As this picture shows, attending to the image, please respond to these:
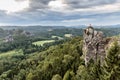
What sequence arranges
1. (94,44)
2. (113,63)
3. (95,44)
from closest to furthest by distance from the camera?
(113,63), (95,44), (94,44)

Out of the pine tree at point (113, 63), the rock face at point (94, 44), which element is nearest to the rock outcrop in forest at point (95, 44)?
the rock face at point (94, 44)

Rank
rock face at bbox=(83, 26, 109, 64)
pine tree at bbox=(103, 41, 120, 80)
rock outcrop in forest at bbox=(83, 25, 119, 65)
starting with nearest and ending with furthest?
pine tree at bbox=(103, 41, 120, 80), rock outcrop in forest at bbox=(83, 25, 119, 65), rock face at bbox=(83, 26, 109, 64)

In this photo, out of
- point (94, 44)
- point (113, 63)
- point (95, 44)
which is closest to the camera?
point (113, 63)

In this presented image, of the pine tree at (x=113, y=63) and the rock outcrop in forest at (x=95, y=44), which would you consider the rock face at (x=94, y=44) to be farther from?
the pine tree at (x=113, y=63)

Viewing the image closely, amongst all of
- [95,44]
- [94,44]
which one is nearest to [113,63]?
[95,44]

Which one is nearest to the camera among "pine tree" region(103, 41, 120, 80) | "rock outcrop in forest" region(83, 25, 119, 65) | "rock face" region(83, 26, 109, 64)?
"pine tree" region(103, 41, 120, 80)

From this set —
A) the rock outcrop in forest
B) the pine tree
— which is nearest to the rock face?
the rock outcrop in forest

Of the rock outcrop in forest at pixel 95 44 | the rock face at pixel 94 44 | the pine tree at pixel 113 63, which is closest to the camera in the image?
the pine tree at pixel 113 63

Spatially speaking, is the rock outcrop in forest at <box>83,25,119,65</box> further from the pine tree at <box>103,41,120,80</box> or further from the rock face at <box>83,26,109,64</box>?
the pine tree at <box>103,41,120,80</box>

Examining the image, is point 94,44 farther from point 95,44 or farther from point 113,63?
point 113,63
